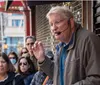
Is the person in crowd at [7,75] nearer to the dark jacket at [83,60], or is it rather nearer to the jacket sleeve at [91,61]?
the dark jacket at [83,60]

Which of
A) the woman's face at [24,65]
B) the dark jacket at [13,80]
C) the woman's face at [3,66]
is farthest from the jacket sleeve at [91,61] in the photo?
the woman's face at [24,65]

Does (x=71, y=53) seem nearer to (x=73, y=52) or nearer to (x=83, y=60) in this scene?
(x=73, y=52)

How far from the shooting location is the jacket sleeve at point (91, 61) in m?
2.47

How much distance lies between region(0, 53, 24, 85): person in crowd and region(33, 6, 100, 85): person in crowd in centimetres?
167

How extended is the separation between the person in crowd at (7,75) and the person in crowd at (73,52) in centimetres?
167

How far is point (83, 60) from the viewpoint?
2.55 metres

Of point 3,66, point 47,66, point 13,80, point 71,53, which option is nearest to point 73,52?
point 71,53

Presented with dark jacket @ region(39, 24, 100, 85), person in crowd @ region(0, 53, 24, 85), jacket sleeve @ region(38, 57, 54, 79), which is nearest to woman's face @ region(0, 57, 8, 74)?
person in crowd @ region(0, 53, 24, 85)

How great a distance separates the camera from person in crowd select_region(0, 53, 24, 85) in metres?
4.50

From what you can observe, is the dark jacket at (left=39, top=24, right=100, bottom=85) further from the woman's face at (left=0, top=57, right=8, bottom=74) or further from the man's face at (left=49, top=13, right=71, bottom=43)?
the woman's face at (left=0, top=57, right=8, bottom=74)

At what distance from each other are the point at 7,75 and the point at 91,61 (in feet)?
7.78

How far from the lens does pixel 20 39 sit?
162ft

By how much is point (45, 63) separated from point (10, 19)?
163 feet

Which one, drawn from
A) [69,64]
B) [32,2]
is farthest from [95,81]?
[32,2]
